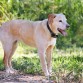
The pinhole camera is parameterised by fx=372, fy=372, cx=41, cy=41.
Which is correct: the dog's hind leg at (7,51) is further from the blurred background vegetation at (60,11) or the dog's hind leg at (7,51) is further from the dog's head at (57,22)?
the blurred background vegetation at (60,11)

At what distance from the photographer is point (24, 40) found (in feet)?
26.0

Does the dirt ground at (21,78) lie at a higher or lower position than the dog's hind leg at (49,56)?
lower

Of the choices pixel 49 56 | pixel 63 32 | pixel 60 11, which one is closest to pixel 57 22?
pixel 63 32

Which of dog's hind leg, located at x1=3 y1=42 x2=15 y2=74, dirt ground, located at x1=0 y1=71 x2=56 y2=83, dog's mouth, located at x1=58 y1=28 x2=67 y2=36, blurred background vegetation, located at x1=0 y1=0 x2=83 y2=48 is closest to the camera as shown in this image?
dirt ground, located at x1=0 y1=71 x2=56 y2=83

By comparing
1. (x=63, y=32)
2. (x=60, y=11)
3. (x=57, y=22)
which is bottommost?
(x=60, y=11)

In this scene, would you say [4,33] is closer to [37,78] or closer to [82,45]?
[37,78]

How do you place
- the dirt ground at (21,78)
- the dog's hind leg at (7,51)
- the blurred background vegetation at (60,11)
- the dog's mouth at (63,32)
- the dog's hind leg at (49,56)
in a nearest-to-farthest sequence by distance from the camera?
the dirt ground at (21,78), the dog's mouth at (63,32), the dog's hind leg at (49,56), the dog's hind leg at (7,51), the blurred background vegetation at (60,11)

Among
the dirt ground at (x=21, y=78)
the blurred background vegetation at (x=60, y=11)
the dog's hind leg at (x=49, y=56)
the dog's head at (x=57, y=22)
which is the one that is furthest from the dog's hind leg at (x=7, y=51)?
the blurred background vegetation at (x=60, y=11)

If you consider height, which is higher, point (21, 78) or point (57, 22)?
point (57, 22)

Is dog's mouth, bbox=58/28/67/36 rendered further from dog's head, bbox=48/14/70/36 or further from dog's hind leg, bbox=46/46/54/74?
dog's hind leg, bbox=46/46/54/74

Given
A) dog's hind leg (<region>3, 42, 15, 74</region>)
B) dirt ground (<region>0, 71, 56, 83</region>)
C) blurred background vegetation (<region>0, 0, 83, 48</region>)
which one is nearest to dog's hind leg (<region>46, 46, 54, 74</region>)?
dirt ground (<region>0, 71, 56, 83</region>)

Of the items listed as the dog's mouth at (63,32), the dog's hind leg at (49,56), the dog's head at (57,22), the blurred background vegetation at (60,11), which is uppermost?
the dog's head at (57,22)

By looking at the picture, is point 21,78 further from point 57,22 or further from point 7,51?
point 57,22

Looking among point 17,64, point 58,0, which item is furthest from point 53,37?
point 58,0
